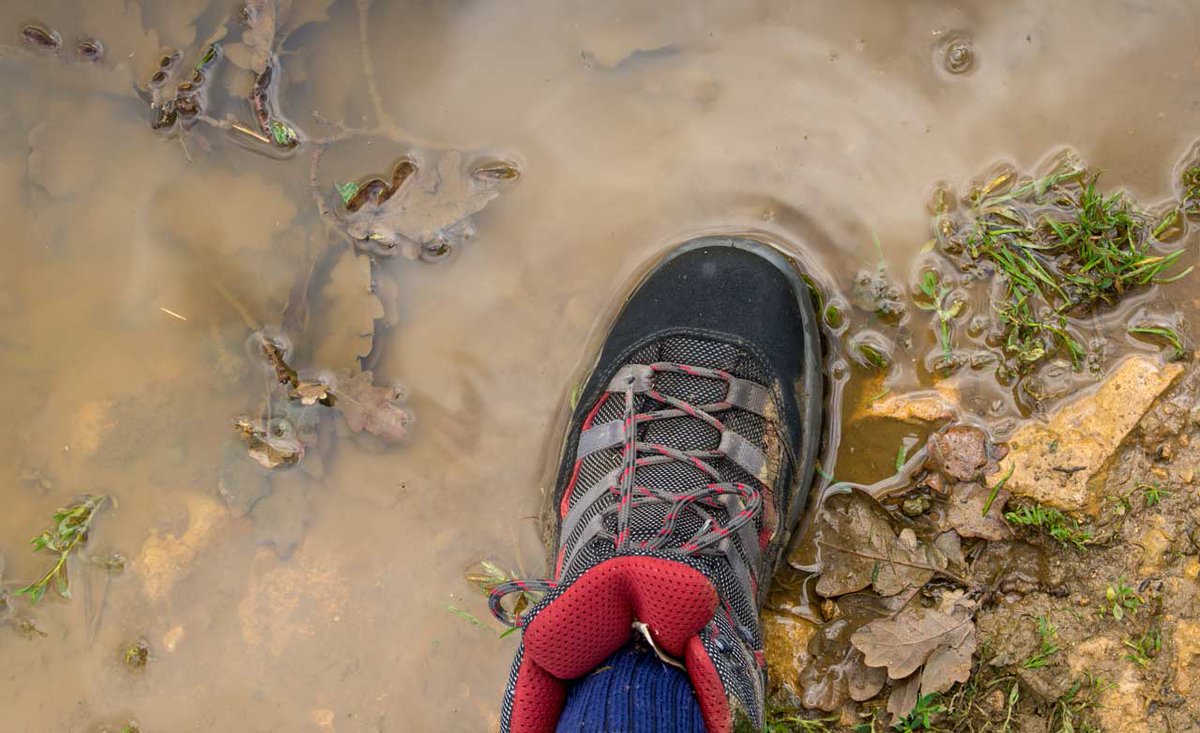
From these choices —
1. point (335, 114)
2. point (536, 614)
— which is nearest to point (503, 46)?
point (335, 114)

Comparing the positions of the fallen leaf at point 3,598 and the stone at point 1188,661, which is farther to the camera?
the fallen leaf at point 3,598

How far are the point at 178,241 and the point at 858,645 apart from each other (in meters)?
2.68

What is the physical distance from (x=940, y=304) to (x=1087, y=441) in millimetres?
627

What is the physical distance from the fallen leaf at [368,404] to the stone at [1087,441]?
206 centimetres

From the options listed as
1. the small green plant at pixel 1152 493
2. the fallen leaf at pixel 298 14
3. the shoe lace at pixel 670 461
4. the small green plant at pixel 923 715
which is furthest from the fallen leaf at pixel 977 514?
the fallen leaf at pixel 298 14

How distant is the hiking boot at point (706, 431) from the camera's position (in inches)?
101

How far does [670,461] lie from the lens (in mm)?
2754

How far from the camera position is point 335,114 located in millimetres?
2994

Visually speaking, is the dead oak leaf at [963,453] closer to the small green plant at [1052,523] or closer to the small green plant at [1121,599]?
the small green plant at [1052,523]

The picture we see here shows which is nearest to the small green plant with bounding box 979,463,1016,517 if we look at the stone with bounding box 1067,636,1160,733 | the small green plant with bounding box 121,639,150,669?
the stone with bounding box 1067,636,1160,733

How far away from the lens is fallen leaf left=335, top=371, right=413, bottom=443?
2.99 m

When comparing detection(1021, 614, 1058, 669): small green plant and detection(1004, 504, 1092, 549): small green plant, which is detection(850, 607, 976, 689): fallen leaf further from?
detection(1004, 504, 1092, 549): small green plant

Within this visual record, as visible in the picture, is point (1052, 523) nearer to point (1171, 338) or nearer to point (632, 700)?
point (1171, 338)

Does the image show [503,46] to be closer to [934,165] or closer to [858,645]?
[934,165]
